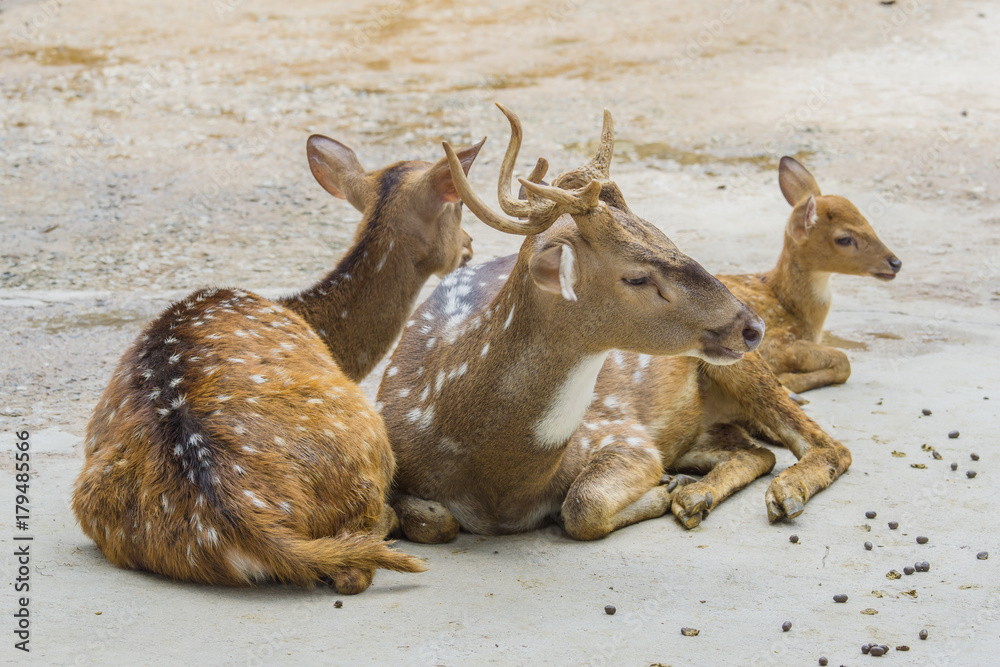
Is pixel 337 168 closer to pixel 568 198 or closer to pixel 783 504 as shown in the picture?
pixel 568 198

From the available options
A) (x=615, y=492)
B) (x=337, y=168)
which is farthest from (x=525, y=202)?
(x=337, y=168)

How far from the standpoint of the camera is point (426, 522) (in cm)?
444

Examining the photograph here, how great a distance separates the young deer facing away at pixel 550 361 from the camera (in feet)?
13.4

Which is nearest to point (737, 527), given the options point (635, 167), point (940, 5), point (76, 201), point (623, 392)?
point (623, 392)

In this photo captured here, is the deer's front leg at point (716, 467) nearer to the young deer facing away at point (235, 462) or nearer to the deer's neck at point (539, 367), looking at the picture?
the deer's neck at point (539, 367)

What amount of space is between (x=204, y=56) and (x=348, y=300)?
11.1 meters

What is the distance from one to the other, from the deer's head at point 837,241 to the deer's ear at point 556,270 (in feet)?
10.8

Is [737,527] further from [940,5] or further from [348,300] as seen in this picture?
[940,5]

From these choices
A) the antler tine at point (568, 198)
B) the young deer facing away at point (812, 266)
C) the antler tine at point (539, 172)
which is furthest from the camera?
the young deer facing away at point (812, 266)

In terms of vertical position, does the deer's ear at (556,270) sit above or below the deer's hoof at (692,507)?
above

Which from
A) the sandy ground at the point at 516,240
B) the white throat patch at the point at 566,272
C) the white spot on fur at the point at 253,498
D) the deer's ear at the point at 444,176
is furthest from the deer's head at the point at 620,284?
the deer's ear at the point at 444,176

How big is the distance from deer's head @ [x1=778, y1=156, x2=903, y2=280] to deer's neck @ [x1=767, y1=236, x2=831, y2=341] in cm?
4

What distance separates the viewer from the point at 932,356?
6.70m

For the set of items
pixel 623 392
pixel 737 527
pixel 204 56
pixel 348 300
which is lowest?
pixel 737 527
